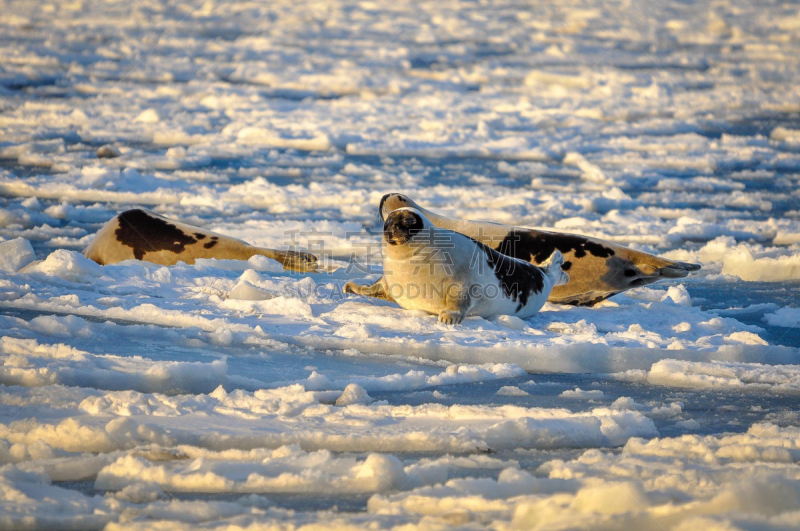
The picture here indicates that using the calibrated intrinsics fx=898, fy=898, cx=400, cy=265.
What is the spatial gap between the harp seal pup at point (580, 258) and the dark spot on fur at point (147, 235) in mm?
1499

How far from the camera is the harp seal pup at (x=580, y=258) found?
6.00m

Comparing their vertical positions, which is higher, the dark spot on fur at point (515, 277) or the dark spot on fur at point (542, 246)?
the dark spot on fur at point (542, 246)

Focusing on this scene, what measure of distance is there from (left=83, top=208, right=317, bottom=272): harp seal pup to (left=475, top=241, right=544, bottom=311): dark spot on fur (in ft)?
4.88

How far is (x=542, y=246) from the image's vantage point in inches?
243

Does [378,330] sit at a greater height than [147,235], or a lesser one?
lesser

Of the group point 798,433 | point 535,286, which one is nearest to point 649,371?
point 798,433

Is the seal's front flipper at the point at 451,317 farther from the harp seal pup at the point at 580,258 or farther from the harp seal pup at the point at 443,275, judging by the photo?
the harp seal pup at the point at 580,258

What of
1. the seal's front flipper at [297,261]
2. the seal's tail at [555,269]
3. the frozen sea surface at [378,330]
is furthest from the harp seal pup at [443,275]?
the seal's front flipper at [297,261]

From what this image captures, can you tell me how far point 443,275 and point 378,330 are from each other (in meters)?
0.58

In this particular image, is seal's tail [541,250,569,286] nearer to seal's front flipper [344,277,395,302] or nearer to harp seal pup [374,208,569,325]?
harp seal pup [374,208,569,325]

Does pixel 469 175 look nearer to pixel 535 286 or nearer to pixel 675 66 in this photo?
pixel 535 286

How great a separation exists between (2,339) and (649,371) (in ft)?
9.50

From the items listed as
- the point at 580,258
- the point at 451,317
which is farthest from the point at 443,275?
the point at 580,258

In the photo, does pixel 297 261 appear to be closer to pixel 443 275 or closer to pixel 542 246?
pixel 443 275
